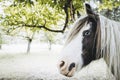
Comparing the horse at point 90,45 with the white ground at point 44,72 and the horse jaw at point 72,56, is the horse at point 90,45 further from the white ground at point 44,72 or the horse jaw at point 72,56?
the white ground at point 44,72

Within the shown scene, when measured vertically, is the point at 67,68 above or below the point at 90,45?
below

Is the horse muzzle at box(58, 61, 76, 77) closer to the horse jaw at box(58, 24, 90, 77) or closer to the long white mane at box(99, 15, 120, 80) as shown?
the horse jaw at box(58, 24, 90, 77)

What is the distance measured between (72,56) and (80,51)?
A: 0.08 metres

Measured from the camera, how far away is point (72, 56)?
1904 millimetres

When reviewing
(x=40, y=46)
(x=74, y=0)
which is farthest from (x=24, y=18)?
(x=40, y=46)

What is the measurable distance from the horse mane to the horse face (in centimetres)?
3

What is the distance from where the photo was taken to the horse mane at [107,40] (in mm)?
1932

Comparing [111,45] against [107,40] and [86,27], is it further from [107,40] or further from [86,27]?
[86,27]

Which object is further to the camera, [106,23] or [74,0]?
[74,0]

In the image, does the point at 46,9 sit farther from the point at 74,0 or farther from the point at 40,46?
the point at 40,46

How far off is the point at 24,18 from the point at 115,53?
793 cm

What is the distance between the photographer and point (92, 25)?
2002 millimetres

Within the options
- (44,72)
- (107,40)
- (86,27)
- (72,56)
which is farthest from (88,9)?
(44,72)

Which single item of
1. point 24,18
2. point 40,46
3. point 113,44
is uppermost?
point 113,44
